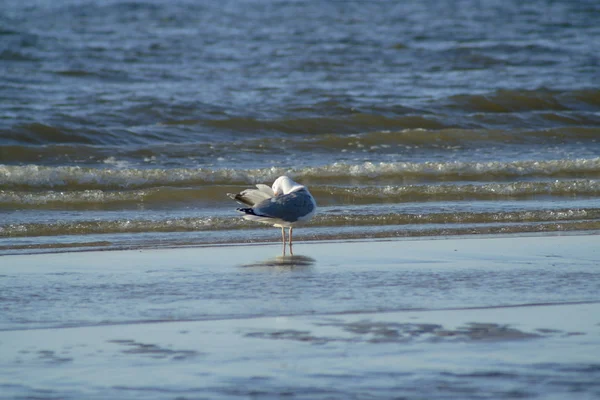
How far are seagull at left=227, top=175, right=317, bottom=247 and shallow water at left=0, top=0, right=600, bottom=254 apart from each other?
420 mm

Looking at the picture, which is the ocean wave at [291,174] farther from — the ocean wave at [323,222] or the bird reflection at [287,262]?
the bird reflection at [287,262]

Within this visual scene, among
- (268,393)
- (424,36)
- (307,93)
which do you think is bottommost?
(268,393)

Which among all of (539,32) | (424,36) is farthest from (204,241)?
(539,32)

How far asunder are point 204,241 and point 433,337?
348 cm

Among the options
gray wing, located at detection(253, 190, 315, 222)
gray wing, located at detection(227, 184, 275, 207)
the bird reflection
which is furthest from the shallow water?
the bird reflection

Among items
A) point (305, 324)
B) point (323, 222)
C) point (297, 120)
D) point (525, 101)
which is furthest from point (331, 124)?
point (305, 324)

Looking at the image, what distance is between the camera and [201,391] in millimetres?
3713

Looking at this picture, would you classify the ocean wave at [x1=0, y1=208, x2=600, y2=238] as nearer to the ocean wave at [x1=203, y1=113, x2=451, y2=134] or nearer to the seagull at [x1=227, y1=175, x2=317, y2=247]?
the seagull at [x1=227, y1=175, x2=317, y2=247]

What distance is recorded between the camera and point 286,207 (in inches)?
284

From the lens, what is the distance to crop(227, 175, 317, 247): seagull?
7156 millimetres

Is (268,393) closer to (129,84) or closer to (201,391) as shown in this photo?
(201,391)

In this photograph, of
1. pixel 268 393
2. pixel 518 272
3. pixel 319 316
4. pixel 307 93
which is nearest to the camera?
pixel 268 393

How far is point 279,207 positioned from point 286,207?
64 mm

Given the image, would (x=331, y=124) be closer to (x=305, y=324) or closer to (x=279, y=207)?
(x=279, y=207)
